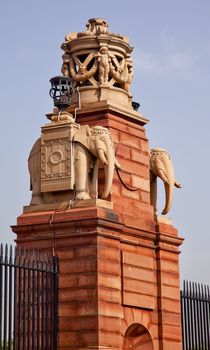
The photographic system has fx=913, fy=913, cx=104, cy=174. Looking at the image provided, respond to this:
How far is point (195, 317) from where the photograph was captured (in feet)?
80.1

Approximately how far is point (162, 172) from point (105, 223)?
3650mm

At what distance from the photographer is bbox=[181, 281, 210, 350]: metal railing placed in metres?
23.9

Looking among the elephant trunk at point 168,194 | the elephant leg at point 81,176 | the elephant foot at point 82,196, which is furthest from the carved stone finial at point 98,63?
the elephant foot at point 82,196

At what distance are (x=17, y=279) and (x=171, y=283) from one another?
15.6 ft

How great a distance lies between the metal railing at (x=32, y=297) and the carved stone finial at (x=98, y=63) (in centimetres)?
465

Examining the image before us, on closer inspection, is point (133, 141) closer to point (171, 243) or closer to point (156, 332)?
point (171, 243)

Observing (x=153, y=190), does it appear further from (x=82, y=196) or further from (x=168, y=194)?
(x=82, y=196)

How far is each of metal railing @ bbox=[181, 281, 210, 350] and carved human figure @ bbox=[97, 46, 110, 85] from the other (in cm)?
584

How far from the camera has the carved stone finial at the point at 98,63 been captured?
→ 905 inches

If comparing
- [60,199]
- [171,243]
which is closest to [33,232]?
[60,199]

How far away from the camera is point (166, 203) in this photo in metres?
24.0

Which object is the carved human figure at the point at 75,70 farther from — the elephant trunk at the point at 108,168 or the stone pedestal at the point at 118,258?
the elephant trunk at the point at 108,168

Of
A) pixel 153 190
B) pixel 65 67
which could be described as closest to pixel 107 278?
pixel 153 190

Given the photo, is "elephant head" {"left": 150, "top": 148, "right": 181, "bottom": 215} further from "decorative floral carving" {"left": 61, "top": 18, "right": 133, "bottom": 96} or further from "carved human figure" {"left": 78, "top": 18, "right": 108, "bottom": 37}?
"carved human figure" {"left": 78, "top": 18, "right": 108, "bottom": 37}
